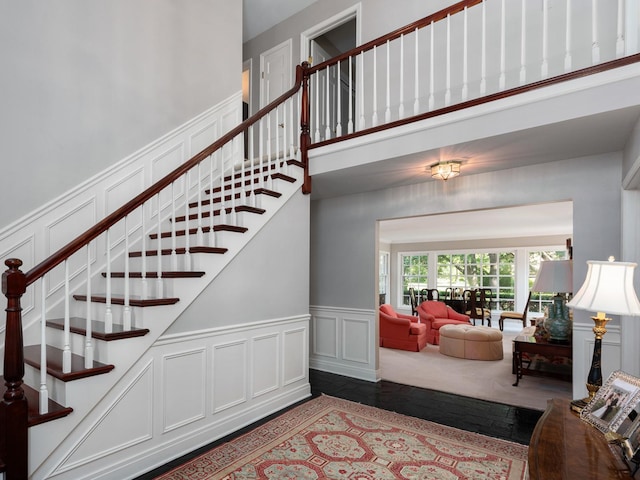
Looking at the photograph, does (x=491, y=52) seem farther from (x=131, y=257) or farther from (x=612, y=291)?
(x=131, y=257)

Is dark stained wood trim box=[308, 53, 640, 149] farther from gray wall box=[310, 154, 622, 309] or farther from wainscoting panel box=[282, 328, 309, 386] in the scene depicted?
wainscoting panel box=[282, 328, 309, 386]

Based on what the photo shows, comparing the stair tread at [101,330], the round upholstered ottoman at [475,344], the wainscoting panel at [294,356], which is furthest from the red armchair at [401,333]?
the stair tread at [101,330]

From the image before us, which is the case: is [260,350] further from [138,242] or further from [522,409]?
[522,409]

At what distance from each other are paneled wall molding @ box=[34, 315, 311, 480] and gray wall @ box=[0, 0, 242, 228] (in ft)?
5.71

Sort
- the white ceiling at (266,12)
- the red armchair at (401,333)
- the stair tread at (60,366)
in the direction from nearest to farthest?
1. the stair tread at (60,366)
2. the white ceiling at (266,12)
3. the red armchair at (401,333)

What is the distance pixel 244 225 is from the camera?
10.7 ft

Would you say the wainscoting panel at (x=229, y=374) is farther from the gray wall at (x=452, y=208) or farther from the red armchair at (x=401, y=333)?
the red armchair at (x=401, y=333)

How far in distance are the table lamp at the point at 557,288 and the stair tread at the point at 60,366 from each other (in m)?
4.08

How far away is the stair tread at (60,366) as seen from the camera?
208 cm

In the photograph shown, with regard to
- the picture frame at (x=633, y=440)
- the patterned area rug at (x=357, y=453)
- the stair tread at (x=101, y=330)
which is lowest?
the patterned area rug at (x=357, y=453)

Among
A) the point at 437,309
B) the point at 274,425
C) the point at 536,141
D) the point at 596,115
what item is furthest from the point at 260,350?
the point at 437,309

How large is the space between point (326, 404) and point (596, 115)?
334cm

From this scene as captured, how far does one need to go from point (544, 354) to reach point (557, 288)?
0.83 m

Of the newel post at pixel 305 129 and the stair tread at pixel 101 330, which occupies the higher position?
the newel post at pixel 305 129
